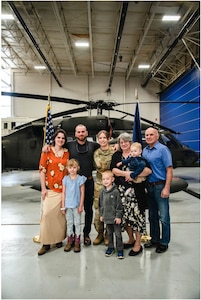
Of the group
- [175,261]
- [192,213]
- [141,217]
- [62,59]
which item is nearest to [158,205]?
[141,217]

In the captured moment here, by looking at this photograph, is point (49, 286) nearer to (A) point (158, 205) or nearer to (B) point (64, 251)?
(B) point (64, 251)

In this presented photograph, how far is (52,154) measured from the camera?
301 cm

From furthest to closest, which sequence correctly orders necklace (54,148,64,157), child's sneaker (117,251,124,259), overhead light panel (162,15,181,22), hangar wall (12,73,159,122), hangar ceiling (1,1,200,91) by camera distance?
hangar wall (12,73,159,122) < overhead light panel (162,15,181,22) < hangar ceiling (1,1,200,91) < necklace (54,148,64,157) < child's sneaker (117,251,124,259)

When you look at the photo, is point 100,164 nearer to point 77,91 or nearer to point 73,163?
point 73,163

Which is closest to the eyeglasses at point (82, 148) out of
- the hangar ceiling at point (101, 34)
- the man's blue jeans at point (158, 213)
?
the man's blue jeans at point (158, 213)

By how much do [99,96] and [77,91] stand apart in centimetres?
160

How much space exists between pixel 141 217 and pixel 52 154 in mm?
1282

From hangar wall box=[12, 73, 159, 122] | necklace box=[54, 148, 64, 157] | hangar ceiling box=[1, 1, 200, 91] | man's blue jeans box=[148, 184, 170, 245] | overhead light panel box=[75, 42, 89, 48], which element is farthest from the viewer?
hangar wall box=[12, 73, 159, 122]

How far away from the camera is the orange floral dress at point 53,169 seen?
9.74 feet

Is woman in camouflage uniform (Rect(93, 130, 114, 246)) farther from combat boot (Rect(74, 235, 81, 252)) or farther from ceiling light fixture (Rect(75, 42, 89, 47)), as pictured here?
ceiling light fixture (Rect(75, 42, 89, 47))

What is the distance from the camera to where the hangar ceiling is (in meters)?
8.79

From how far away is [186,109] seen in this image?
13.5m

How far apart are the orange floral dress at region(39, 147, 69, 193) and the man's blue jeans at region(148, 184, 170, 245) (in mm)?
1076

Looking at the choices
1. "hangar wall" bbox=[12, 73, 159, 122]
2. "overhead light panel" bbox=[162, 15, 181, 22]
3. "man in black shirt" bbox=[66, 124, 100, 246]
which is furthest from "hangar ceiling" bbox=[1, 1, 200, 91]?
"man in black shirt" bbox=[66, 124, 100, 246]
